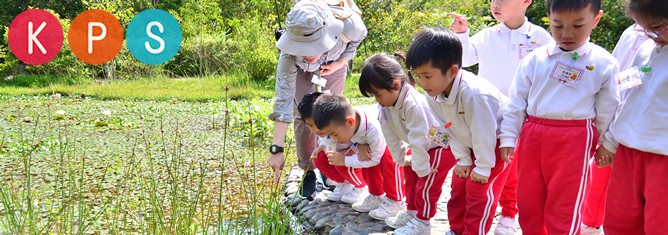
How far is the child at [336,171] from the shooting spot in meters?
2.79

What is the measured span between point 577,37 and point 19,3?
14054mm

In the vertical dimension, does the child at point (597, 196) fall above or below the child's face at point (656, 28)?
below

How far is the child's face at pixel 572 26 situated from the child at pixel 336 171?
1.12m

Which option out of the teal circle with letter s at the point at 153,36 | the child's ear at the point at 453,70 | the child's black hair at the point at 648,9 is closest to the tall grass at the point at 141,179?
the child's ear at the point at 453,70

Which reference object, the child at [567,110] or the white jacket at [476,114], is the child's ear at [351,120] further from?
the child at [567,110]

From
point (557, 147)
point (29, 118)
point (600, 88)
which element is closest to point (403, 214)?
point (557, 147)

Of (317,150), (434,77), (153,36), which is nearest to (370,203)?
(317,150)

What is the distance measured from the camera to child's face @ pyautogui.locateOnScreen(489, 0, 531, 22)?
106 inches

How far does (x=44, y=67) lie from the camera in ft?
38.4

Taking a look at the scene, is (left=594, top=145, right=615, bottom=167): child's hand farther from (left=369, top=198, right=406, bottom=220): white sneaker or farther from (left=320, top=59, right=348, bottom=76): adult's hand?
(left=320, top=59, right=348, bottom=76): adult's hand

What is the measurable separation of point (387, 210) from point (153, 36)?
38.5 ft

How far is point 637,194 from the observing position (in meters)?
1.95

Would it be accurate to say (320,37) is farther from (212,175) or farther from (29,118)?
(29,118)

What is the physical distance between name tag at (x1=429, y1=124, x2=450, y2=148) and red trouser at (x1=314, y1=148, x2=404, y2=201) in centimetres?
44
